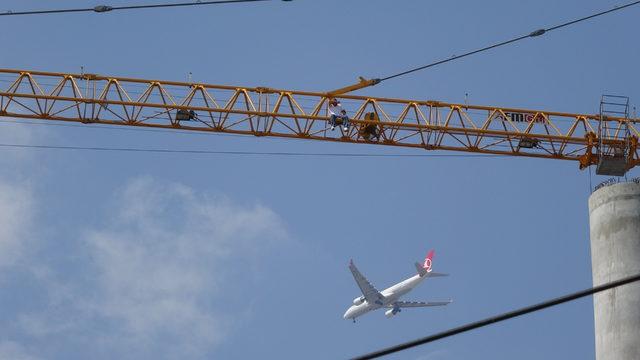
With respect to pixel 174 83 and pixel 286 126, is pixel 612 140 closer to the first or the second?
pixel 286 126

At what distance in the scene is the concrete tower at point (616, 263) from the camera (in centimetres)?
4716

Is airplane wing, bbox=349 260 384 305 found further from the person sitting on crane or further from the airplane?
the person sitting on crane

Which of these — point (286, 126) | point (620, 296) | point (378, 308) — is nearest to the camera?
point (620, 296)

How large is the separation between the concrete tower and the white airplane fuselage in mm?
96689

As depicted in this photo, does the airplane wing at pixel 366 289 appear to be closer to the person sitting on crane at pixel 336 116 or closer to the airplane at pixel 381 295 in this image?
the airplane at pixel 381 295

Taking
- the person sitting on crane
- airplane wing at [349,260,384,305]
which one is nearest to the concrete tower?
the person sitting on crane

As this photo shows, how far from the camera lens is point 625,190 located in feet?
167

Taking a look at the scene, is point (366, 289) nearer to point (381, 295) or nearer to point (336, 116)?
point (381, 295)

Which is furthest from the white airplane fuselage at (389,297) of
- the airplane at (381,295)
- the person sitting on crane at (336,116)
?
the person sitting on crane at (336,116)

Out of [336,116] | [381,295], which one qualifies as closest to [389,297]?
[381,295]

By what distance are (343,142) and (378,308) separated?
72.5m

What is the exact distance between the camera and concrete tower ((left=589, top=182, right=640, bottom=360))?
4716 cm

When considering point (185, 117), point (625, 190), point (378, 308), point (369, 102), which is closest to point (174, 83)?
point (185, 117)

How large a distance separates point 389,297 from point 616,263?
103 m
